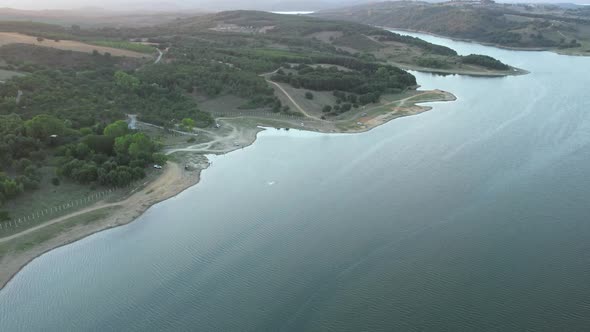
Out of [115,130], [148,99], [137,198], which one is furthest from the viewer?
[148,99]

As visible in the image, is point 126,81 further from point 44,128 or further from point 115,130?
point 44,128

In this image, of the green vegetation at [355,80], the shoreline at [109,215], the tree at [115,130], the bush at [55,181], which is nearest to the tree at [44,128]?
the tree at [115,130]

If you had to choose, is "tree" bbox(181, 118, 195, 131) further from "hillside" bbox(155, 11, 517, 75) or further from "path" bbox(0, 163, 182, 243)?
"hillside" bbox(155, 11, 517, 75)

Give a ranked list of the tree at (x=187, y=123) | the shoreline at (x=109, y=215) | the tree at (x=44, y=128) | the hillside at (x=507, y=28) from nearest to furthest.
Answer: the shoreline at (x=109, y=215) → the tree at (x=44, y=128) → the tree at (x=187, y=123) → the hillside at (x=507, y=28)

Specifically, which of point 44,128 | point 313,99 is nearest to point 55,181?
point 44,128

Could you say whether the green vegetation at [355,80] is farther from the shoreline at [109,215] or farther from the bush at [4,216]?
the bush at [4,216]

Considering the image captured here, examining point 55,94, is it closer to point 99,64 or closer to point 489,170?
point 99,64
